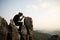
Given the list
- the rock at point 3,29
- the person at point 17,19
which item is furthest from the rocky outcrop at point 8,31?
the person at point 17,19

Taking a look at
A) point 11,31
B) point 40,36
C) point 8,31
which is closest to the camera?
point 8,31

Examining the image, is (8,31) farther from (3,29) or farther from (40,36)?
(40,36)

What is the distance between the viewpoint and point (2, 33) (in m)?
26.4

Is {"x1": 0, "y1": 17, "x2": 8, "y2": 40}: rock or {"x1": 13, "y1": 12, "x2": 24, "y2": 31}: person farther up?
{"x1": 13, "y1": 12, "x2": 24, "y2": 31}: person

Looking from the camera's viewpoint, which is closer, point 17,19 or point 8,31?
point 8,31

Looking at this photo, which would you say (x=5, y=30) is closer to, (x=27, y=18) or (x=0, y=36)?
(x=0, y=36)

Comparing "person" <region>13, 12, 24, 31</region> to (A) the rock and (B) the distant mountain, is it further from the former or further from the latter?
(B) the distant mountain

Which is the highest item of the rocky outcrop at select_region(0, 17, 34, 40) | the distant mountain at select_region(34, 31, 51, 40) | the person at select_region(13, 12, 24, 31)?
the person at select_region(13, 12, 24, 31)

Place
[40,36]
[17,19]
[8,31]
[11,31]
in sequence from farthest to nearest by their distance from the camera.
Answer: [40,36], [17,19], [11,31], [8,31]

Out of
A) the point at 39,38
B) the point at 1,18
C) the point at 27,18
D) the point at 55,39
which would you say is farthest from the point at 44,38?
the point at 1,18

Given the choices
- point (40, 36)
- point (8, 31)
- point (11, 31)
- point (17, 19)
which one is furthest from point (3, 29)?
point (40, 36)

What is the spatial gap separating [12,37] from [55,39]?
1846cm

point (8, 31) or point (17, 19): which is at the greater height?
point (17, 19)

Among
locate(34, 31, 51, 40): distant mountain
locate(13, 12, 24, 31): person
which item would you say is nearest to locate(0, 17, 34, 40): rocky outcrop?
locate(13, 12, 24, 31): person
